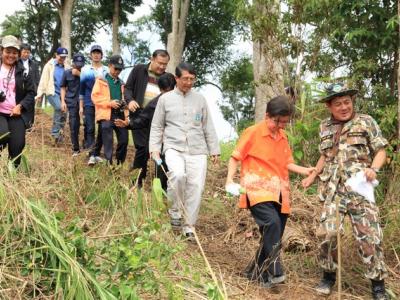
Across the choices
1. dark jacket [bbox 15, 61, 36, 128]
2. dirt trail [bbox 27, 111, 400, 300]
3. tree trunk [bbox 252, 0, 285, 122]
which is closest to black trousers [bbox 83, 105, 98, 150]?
dirt trail [bbox 27, 111, 400, 300]

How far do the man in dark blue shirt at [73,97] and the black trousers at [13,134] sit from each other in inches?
121

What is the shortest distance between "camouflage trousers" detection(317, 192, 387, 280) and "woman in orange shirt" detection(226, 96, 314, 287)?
1.18 feet

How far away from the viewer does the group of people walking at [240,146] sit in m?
4.02

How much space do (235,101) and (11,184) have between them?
23795 mm

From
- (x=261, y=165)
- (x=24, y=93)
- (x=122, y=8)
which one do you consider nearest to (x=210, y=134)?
(x=261, y=165)

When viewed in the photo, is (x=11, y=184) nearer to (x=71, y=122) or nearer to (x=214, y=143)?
(x=214, y=143)

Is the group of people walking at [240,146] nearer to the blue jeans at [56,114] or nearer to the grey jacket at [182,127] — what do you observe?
the grey jacket at [182,127]

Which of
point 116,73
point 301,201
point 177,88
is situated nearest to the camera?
point 177,88

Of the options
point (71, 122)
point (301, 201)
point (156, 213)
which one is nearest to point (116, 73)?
point (71, 122)

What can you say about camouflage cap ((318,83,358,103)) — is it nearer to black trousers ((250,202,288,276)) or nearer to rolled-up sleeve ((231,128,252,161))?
rolled-up sleeve ((231,128,252,161))

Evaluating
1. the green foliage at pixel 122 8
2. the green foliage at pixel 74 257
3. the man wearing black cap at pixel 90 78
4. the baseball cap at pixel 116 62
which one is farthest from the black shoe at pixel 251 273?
the green foliage at pixel 122 8

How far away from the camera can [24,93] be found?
17.0ft

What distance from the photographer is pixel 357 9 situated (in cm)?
649

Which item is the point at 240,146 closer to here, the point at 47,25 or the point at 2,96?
the point at 2,96
